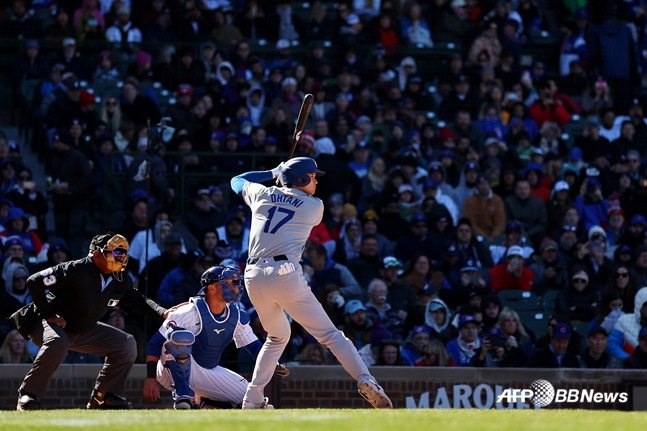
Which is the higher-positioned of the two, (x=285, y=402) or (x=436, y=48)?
(x=436, y=48)

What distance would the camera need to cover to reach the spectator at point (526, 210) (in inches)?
614

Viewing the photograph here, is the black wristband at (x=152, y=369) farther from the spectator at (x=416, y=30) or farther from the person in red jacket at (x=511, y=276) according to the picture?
the spectator at (x=416, y=30)

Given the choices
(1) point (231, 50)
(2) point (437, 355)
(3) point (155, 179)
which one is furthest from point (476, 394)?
(1) point (231, 50)

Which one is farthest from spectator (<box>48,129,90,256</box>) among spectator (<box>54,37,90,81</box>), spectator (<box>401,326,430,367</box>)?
spectator (<box>401,326,430,367</box>)

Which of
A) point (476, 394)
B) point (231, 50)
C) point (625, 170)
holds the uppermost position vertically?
point (231, 50)

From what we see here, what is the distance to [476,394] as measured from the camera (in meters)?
12.4

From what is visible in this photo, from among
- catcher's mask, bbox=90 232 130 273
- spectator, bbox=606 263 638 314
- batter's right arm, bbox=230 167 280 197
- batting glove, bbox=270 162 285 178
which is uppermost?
batting glove, bbox=270 162 285 178

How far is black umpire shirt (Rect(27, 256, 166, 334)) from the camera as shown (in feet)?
32.0

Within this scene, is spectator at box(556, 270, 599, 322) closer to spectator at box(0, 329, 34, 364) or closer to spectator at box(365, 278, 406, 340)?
spectator at box(365, 278, 406, 340)

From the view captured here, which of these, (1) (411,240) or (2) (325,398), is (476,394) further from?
(1) (411,240)

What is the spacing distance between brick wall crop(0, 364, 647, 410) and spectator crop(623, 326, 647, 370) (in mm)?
459

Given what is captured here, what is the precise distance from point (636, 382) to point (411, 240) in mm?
3244

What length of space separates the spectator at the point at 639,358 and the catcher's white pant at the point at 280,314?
4.40 metres

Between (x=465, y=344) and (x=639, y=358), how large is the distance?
5.32ft
